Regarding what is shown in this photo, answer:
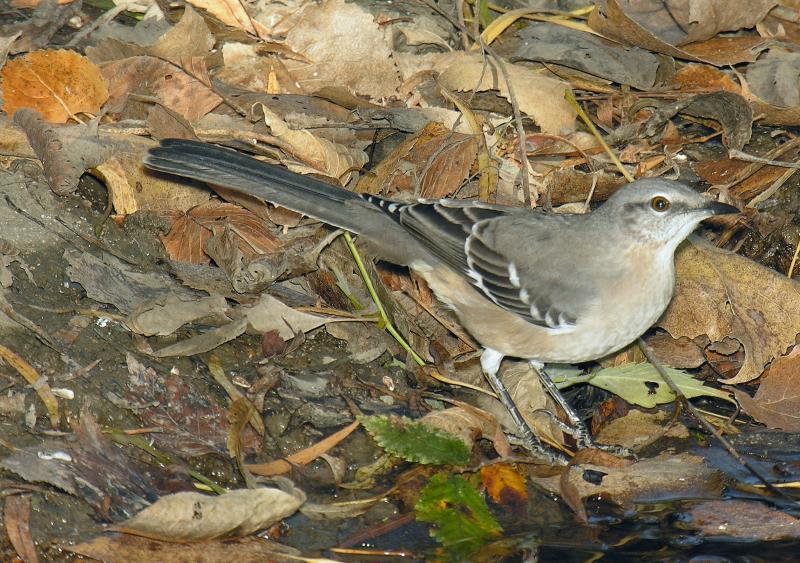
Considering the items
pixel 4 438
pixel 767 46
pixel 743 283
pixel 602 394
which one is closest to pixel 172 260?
pixel 4 438

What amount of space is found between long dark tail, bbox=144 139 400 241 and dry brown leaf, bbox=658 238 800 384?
2068mm

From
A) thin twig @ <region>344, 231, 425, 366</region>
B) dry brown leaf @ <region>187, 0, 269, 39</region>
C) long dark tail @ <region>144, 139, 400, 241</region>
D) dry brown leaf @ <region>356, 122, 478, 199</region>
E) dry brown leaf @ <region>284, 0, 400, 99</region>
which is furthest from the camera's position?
Result: dry brown leaf @ <region>187, 0, 269, 39</region>

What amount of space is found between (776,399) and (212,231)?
3.37m

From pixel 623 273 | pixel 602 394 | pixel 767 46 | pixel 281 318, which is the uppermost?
pixel 767 46

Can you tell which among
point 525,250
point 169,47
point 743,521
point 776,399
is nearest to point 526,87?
point 525,250

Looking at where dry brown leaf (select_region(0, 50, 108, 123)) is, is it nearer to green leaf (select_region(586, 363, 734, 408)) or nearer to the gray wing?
the gray wing

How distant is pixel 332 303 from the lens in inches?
239

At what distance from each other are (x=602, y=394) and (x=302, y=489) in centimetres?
208

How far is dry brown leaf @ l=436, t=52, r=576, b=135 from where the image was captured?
23.2 feet

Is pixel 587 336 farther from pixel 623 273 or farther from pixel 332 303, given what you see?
pixel 332 303

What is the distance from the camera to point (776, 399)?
18.5 ft

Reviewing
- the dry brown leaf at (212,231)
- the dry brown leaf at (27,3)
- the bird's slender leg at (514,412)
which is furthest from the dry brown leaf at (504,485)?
the dry brown leaf at (27,3)

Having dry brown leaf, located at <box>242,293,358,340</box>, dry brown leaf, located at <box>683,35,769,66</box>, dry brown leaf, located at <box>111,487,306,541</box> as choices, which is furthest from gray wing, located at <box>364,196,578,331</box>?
dry brown leaf, located at <box>683,35,769,66</box>

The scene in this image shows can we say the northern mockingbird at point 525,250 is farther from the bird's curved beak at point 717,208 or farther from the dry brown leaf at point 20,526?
the dry brown leaf at point 20,526
